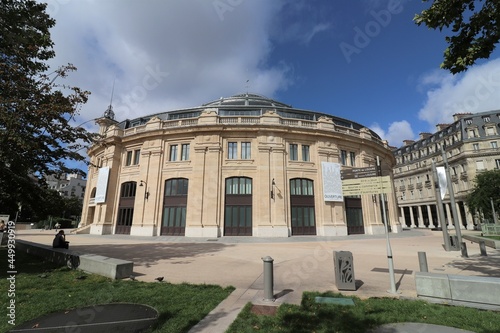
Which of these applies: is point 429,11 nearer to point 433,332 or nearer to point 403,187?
point 433,332

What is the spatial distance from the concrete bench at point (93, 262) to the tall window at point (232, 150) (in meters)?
18.4

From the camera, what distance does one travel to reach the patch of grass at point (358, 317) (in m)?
4.30

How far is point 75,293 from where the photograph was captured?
20.4 ft

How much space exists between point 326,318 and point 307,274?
4.13 m

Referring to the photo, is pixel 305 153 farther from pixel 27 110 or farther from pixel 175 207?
pixel 27 110

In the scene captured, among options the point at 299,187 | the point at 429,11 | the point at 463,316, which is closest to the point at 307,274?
the point at 463,316

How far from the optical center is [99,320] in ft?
15.0

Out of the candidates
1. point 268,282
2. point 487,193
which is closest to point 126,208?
point 268,282

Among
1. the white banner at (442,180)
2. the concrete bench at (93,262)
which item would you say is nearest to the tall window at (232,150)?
the white banner at (442,180)

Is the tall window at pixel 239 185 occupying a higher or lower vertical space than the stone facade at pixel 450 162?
lower

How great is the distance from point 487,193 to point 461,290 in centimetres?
4294

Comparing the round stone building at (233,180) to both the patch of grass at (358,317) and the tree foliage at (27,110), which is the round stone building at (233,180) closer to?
the tree foliage at (27,110)

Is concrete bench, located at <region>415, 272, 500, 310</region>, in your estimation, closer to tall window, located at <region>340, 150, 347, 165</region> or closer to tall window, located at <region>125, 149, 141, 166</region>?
tall window, located at <region>340, 150, 347, 165</region>

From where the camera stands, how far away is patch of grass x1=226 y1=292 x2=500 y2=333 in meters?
4.30
